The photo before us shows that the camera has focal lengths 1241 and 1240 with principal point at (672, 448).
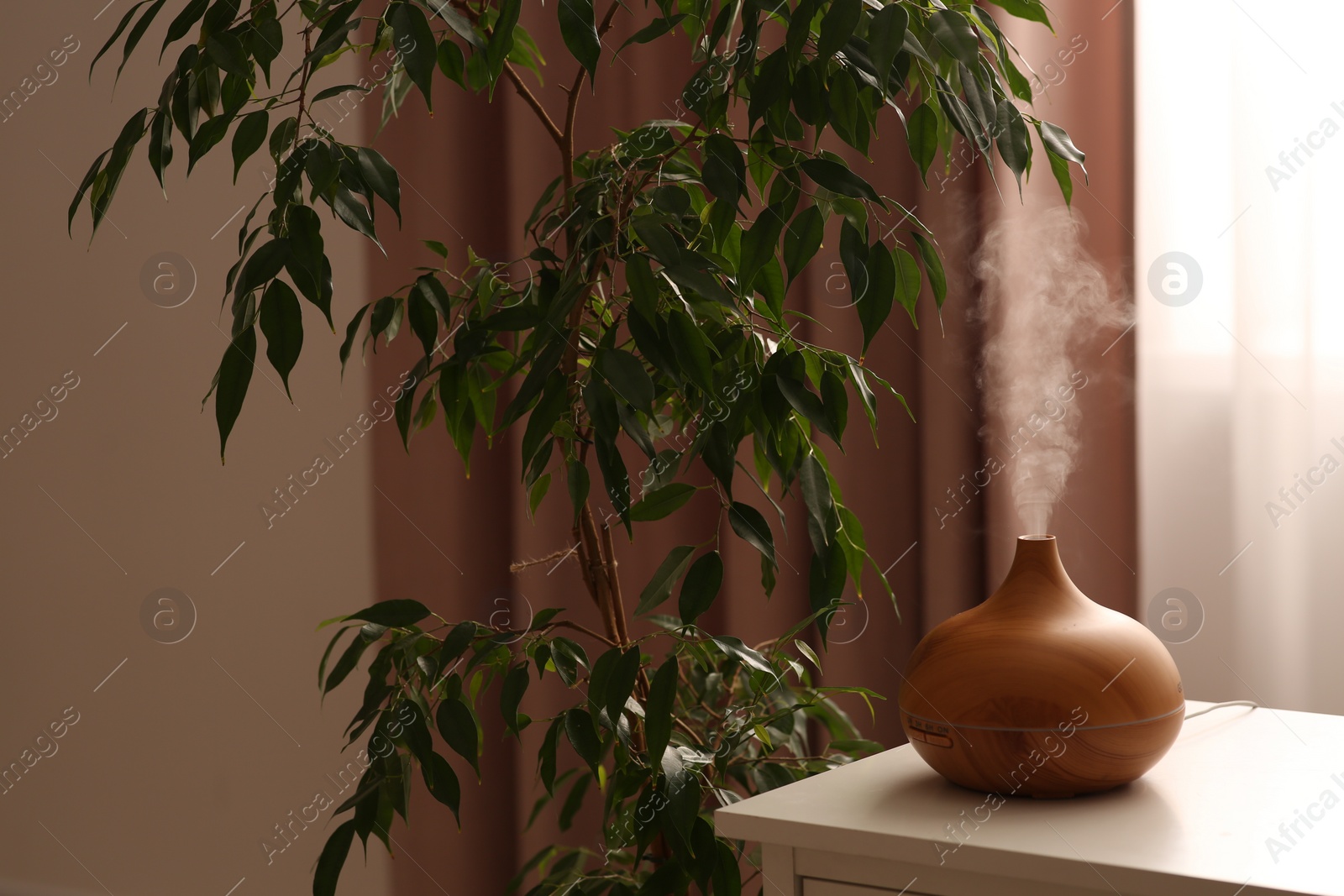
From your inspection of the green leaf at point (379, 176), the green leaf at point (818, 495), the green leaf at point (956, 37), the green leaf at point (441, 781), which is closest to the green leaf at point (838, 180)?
the green leaf at point (956, 37)

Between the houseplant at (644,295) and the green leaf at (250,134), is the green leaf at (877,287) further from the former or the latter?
the green leaf at (250,134)

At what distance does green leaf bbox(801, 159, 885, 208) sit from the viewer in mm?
901

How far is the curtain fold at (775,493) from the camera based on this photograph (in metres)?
1.61

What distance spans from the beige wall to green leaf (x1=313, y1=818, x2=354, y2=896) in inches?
50.0

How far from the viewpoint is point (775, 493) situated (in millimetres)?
1814

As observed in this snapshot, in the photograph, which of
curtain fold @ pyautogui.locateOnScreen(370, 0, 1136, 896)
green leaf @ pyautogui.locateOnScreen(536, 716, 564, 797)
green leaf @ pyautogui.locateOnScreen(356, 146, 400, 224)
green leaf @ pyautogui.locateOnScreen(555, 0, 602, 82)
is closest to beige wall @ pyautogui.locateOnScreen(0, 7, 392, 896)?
curtain fold @ pyautogui.locateOnScreen(370, 0, 1136, 896)

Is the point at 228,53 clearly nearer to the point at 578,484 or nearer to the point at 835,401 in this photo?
the point at 578,484

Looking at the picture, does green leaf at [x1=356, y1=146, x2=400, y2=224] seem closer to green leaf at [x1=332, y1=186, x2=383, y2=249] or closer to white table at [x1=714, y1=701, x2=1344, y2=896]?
green leaf at [x1=332, y1=186, x2=383, y2=249]

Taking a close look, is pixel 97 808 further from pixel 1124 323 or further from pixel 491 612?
pixel 1124 323

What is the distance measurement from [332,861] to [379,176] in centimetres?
58

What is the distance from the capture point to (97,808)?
2.65 meters

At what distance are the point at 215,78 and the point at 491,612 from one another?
1205mm

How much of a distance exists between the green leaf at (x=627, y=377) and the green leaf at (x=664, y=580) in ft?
0.42

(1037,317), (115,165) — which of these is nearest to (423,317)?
(115,165)
